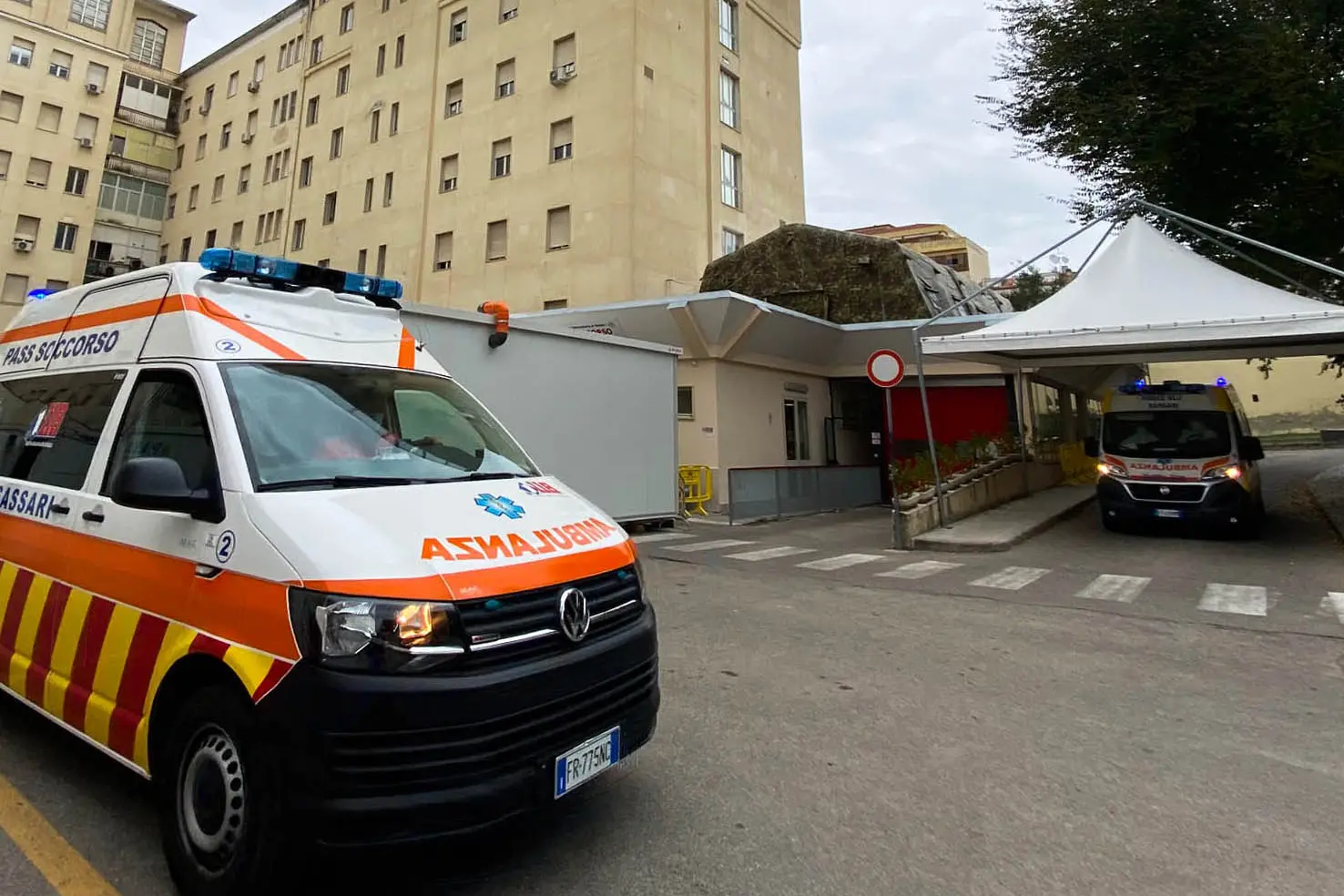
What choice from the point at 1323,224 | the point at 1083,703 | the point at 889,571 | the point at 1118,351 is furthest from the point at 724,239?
the point at 1083,703

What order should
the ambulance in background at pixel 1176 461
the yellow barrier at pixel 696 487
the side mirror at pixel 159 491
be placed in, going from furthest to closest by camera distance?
the yellow barrier at pixel 696 487, the ambulance in background at pixel 1176 461, the side mirror at pixel 159 491

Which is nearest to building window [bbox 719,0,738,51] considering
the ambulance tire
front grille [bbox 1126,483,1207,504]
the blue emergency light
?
front grille [bbox 1126,483,1207,504]

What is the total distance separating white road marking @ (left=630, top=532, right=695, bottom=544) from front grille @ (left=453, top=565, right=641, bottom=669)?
9.09 metres

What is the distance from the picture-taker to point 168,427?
299cm

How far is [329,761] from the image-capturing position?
2070 mm

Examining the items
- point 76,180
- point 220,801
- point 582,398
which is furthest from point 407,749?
point 76,180

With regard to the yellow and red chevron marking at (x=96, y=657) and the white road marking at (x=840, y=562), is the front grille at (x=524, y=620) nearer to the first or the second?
the yellow and red chevron marking at (x=96, y=657)

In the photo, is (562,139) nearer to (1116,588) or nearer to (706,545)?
(706,545)

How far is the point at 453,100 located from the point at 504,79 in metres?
2.78

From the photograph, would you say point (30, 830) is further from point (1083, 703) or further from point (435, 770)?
point (1083, 703)

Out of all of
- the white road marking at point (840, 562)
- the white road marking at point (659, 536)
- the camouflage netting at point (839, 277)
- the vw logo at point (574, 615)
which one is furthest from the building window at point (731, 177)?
the vw logo at point (574, 615)

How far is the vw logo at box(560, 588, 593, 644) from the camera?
2477mm

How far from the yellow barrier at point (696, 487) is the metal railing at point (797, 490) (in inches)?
48.7

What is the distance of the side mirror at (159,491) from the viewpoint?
2.47 m
